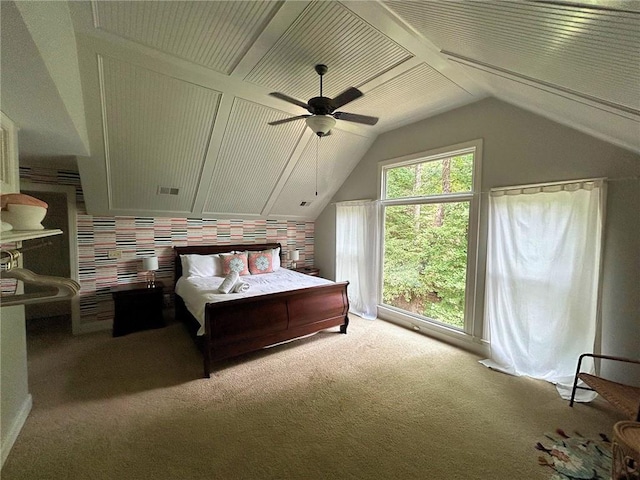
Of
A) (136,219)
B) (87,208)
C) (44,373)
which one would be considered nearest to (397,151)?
(136,219)

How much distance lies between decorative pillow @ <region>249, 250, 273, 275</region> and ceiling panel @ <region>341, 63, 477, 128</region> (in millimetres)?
2620

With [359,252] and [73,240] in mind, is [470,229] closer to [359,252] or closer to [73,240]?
[359,252]

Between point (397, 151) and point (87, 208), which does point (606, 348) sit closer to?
point (397, 151)

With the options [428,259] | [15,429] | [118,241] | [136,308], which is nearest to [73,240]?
[118,241]

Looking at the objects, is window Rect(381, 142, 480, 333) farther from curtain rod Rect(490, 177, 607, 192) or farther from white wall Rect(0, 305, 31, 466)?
white wall Rect(0, 305, 31, 466)

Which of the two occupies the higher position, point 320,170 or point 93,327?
point 320,170

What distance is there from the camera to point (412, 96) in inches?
117

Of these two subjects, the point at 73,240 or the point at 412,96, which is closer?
the point at 412,96

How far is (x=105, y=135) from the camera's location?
277 centimetres

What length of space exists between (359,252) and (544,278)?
2.45 meters

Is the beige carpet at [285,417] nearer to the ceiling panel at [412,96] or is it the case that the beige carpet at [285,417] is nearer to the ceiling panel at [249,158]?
the ceiling panel at [249,158]

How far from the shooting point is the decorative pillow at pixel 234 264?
4.15 m

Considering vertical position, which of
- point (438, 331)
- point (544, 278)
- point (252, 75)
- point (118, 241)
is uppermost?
point (252, 75)

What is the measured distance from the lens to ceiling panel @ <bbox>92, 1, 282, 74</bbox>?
69.2 inches
